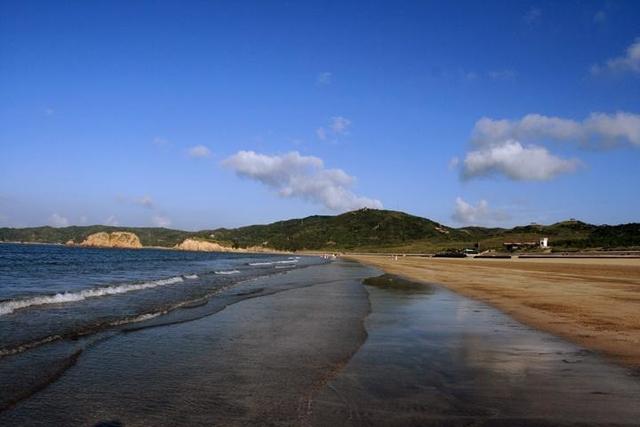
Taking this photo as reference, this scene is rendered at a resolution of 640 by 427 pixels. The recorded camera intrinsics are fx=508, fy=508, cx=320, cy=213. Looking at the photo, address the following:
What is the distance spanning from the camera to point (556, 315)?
16.6 m

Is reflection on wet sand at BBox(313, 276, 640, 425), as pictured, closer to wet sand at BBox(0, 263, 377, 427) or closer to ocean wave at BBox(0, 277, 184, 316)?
wet sand at BBox(0, 263, 377, 427)

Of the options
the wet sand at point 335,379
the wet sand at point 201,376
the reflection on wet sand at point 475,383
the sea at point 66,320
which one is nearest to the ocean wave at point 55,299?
the sea at point 66,320

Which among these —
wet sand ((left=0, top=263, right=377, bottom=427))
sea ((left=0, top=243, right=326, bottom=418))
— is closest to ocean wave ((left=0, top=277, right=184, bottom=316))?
sea ((left=0, top=243, right=326, bottom=418))

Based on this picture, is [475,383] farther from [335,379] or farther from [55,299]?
[55,299]

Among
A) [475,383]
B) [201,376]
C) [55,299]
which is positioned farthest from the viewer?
[55,299]

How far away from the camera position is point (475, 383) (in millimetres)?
8281

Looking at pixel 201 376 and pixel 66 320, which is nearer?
pixel 201 376

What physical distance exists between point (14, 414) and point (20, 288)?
82.9 ft

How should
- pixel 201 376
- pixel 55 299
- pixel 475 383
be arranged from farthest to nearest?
pixel 55 299 → pixel 201 376 → pixel 475 383

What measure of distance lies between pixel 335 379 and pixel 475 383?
230cm

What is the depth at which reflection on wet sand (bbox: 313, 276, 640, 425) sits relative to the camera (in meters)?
6.61

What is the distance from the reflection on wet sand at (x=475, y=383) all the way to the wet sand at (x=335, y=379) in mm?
22

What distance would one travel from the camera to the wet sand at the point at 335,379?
6641 mm

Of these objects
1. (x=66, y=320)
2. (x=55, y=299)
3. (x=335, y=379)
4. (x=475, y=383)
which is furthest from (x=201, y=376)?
(x=55, y=299)
